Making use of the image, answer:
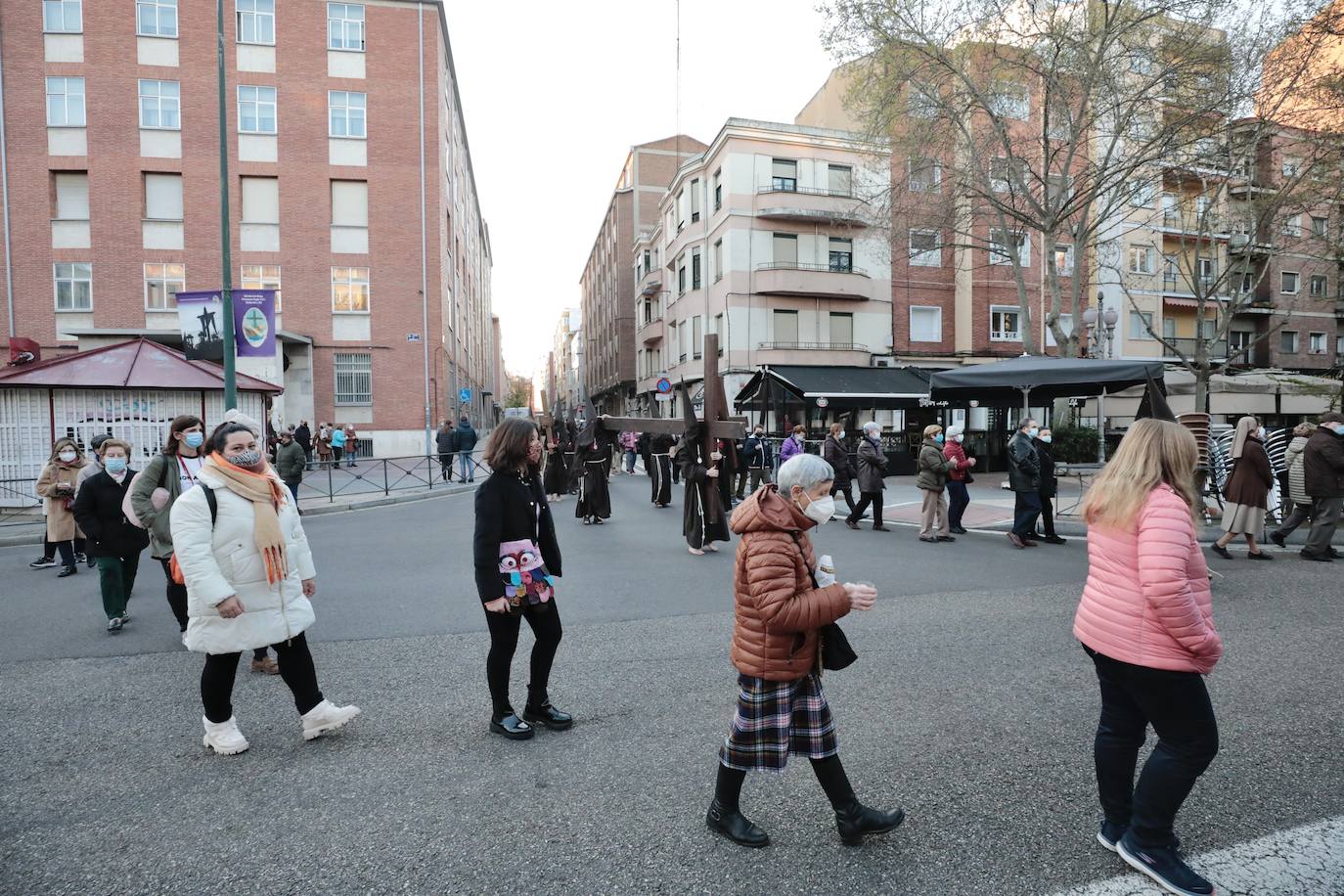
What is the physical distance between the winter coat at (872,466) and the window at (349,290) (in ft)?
74.9

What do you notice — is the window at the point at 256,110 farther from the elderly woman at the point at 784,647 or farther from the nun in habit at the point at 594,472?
the elderly woman at the point at 784,647

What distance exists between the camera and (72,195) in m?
26.4

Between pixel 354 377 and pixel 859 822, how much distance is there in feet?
93.5

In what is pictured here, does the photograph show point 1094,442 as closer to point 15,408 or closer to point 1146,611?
point 1146,611

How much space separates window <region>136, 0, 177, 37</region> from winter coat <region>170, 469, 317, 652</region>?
3184 centimetres

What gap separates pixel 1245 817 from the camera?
2879 mm

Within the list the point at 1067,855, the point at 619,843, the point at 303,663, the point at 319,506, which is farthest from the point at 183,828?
the point at 319,506

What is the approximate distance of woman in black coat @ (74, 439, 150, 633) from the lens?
5.69 meters

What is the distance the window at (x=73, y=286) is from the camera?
26328 mm

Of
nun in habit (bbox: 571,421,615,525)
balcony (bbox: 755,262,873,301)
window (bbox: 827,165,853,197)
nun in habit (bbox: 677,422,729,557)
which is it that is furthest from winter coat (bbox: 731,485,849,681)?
window (bbox: 827,165,853,197)

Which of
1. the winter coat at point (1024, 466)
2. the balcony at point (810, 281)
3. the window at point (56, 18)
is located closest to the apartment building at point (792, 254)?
the balcony at point (810, 281)

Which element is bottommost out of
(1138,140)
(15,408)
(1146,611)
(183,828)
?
(183,828)

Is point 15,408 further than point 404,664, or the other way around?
point 15,408

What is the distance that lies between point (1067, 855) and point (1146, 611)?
976mm
